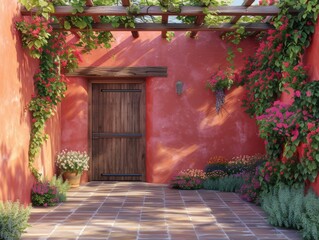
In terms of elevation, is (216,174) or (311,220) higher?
(216,174)

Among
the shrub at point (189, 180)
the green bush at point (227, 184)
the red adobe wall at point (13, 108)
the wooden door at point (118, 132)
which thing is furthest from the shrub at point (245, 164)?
the red adobe wall at point (13, 108)

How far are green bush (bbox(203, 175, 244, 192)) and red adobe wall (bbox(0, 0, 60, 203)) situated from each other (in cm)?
329

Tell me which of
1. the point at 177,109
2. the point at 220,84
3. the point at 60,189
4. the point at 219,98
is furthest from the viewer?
the point at 177,109

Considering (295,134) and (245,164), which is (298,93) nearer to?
(295,134)

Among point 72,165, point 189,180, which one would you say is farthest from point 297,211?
point 72,165

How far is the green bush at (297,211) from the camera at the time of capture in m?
4.71

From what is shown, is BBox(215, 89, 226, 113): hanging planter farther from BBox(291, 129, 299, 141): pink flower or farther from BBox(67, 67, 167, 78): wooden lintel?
BBox(291, 129, 299, 141): pink flower

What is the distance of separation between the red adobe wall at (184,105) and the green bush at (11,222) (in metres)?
4.39

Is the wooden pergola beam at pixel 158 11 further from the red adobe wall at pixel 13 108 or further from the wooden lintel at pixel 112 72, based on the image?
the wooden lintel at pixel 112 72

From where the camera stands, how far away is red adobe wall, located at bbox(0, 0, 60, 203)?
564cm

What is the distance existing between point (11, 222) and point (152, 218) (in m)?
1.88

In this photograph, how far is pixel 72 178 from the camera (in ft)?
28.2

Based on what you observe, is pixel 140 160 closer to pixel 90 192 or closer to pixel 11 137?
pixel 90 192

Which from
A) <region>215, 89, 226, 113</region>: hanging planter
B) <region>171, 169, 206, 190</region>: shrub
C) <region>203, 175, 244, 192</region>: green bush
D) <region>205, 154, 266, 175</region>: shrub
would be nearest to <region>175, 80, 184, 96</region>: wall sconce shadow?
<region>215, 89, 226, 113</region>: hanging planter
